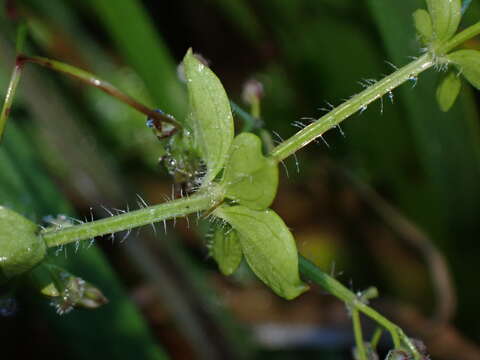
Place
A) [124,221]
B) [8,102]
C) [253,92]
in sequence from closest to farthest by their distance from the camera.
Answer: [124,221]
[8,102]
[253,92]

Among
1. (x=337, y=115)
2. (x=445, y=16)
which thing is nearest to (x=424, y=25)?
(x=445, y=16)

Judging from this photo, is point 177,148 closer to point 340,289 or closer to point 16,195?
point 340,289

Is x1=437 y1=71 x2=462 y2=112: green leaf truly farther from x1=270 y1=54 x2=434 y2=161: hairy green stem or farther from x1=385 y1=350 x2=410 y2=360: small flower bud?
x1=385 y1=350 x2=410 y2=360: small flower bud

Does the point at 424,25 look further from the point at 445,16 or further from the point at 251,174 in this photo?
the point at 251,174

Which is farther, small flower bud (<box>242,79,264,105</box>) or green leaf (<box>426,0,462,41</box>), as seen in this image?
small flower bud (<box>242,79,264,105</box>)

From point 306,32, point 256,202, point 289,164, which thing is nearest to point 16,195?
point 256,202

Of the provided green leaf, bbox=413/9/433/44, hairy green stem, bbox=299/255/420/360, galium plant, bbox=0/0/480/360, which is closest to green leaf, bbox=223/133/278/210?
galium plant, bbox=0/0/480/360

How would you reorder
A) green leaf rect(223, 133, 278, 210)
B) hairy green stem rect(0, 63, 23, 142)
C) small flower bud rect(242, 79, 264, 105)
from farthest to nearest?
1. small flower bud rect(242, 79, 264, 105)
2. hairy green stem rect(0, 63, 23, 142)
3. green leaf rect(223, 133, 278, 210)

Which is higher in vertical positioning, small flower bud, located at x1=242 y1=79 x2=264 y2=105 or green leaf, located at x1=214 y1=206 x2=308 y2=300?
small flower bud, located at x1=242 y1=79 x2=264 y2=105
